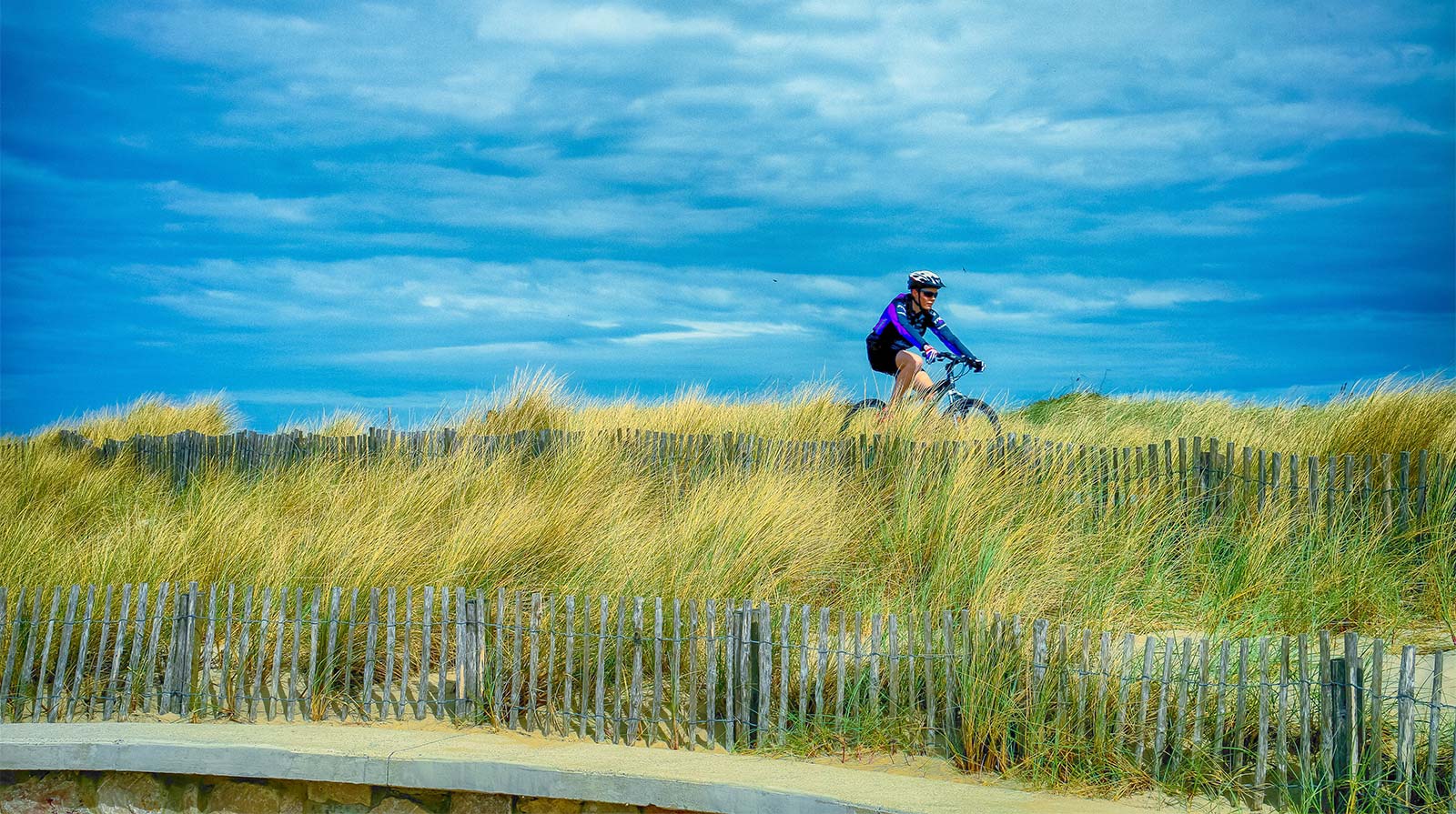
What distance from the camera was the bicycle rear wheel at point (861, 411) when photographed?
12102mm

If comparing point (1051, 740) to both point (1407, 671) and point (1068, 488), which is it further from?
point (1068, 488)

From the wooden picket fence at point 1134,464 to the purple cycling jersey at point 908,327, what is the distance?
1.78 m

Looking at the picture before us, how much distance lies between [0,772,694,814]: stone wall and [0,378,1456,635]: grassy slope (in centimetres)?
179

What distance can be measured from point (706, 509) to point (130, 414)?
1369cm

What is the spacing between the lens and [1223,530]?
28.3 feet

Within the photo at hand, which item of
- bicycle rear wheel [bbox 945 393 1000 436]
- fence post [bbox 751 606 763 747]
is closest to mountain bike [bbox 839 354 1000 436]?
bicycle rear wheel [bbox 945 393 1000 436]

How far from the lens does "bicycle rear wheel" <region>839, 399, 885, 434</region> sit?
12.1 metres

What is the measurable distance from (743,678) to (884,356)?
6.99 m

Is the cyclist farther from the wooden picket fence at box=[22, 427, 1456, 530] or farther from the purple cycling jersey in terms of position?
the wooden picket fence at box=[22, 427, 1456, 530]

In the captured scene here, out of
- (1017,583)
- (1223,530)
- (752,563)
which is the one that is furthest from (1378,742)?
(1223,530)

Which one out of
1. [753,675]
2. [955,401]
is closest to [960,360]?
[955,401]

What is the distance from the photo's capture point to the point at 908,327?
11.5 m

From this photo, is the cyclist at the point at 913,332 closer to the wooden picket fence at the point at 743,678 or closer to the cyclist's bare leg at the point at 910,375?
the cyclist's bare leg at the point at 910,375

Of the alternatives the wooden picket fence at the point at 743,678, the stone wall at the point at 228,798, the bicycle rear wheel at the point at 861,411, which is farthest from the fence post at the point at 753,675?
the bicycle rear wheel at the point at 861,411
